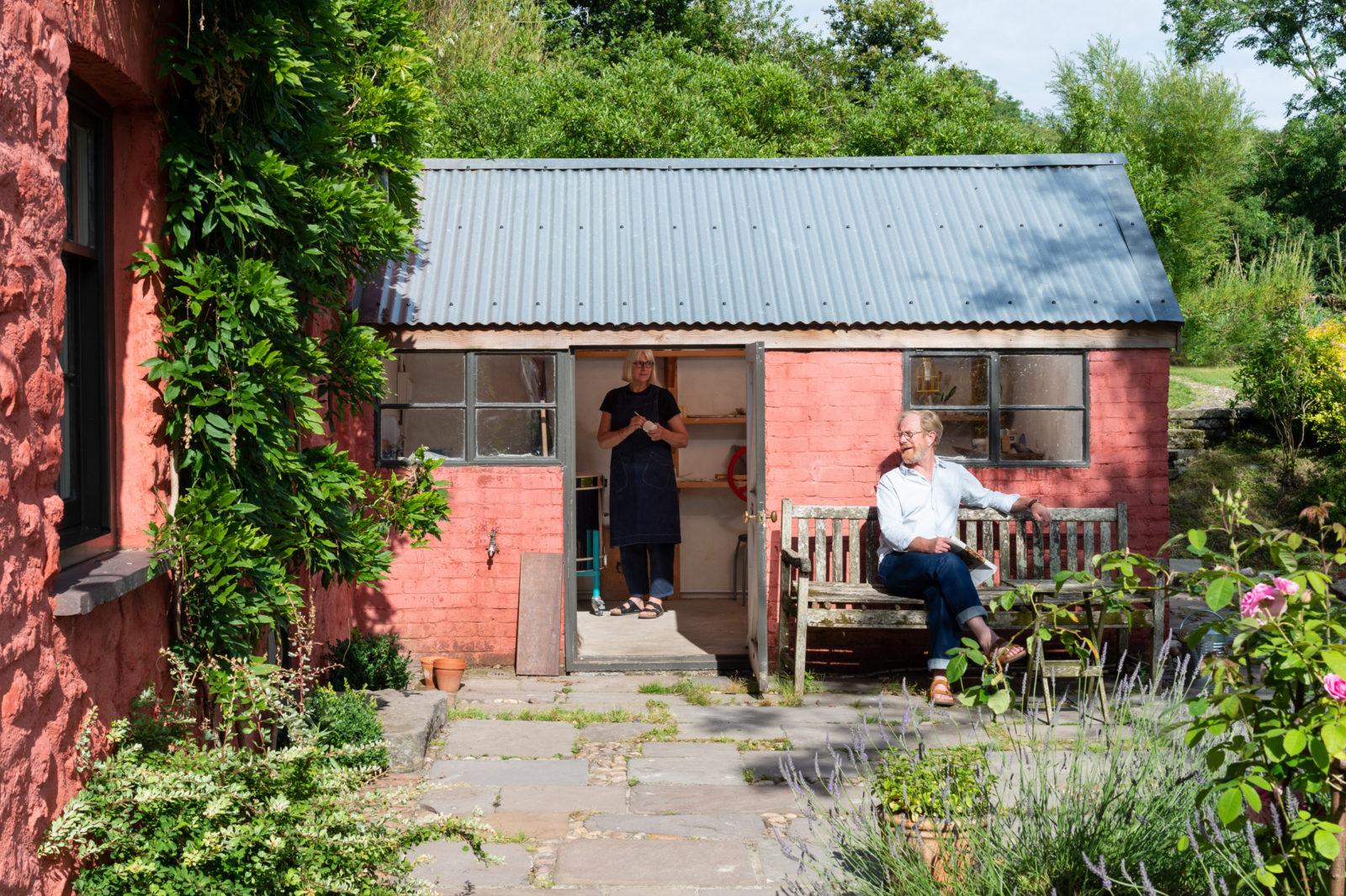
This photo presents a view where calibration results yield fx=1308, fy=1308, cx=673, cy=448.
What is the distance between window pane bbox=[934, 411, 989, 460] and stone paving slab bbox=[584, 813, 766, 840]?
13.0 feet

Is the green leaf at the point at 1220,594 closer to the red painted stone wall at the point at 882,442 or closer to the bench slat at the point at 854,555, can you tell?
the bench slat at the point at 854,555

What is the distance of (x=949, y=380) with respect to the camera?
890 cm

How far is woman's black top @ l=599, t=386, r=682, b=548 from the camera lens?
1045 cm

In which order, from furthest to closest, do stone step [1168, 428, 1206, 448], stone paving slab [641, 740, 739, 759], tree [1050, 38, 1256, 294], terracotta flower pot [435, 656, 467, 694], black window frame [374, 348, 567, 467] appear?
tree [1050, 38, 1256, 294] → stone step [1168, 428, 1206, 448] → black window frame [374, 348, 567, 467] → terracotta flower pot [435, 656, 467, 694] → stone paving slab [641, 740, 739, 759]

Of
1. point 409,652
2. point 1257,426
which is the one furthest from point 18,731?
point 1257,426

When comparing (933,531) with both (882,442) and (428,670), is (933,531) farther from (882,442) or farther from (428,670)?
(428,670)

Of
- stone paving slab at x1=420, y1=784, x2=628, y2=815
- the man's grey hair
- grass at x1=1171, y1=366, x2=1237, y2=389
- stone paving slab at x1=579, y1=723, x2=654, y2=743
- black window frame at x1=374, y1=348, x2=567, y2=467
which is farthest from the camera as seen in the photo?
grass at x1=1171, y1=366, x2=1237, y2=389

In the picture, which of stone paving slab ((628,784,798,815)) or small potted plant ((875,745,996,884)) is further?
stone paving slab ((628,784,798,815))

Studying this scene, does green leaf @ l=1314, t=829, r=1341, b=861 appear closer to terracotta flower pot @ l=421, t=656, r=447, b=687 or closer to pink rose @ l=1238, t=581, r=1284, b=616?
pink rose @ l=1238, t=581, r=1284, b=616

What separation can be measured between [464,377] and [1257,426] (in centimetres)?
1016

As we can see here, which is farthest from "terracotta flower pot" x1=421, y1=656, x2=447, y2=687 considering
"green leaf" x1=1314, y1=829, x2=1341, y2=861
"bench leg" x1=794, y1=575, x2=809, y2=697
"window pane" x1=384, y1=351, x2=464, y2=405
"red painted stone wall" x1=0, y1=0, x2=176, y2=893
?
"green leaf" x1=1314, y1=829, x2=1341, y2=861

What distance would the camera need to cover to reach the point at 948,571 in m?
7.76

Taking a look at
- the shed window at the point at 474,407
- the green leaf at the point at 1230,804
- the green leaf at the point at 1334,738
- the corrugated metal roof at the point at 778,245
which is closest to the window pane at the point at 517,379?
the shed window at the point at 474,407

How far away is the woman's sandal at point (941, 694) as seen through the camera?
7.63 meters
